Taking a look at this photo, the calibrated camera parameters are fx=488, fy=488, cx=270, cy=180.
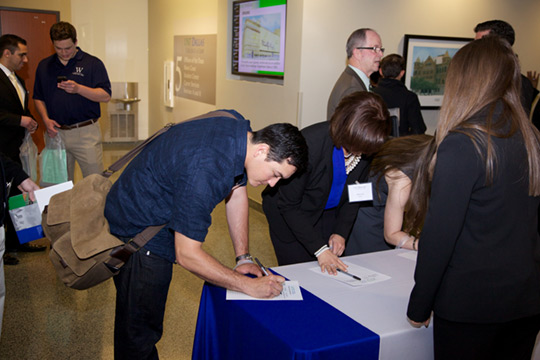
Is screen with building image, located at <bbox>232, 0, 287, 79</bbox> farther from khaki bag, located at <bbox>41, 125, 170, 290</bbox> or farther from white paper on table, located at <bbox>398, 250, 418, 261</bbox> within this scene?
khaki bag, located at <bbox>41, 125, 170, 290</bbox>

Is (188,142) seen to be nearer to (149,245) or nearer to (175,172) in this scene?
(175,172)

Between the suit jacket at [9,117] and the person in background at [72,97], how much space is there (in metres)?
0.24

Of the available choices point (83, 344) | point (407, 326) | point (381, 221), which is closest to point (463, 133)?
point (407, 326)

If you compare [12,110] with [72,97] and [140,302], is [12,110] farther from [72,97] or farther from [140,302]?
[140,302]

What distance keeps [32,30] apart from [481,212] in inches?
324

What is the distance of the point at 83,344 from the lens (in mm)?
2643

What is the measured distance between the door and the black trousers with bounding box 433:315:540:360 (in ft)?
24.4

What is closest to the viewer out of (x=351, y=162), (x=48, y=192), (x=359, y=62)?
(x=48, y=192)

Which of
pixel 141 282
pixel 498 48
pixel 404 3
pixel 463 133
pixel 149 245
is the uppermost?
pixel 404 3

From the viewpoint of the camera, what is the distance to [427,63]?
5184mm

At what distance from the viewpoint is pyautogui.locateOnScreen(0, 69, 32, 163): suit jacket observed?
362cm

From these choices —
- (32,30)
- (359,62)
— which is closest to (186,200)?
(359,62)

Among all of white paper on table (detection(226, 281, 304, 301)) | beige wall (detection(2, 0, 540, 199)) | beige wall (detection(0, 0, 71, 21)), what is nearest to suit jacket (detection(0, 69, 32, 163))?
beige wall (detection(2, 0, 540, 199))

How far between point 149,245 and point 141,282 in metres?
0.15
